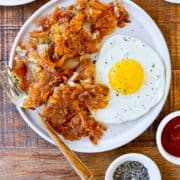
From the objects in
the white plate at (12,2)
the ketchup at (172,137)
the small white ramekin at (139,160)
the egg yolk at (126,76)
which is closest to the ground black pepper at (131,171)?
the small white ramekin at (139,160)

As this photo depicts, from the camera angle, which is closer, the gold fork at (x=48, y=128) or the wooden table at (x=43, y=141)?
the gold fork at (x=48, y=128)

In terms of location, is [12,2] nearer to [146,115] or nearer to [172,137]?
[146,115]

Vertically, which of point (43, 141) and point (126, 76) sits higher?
point (126, 76)

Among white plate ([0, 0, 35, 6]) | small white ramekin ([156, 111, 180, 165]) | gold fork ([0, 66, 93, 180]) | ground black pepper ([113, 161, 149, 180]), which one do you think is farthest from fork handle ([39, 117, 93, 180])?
white plate ([0, 0, 35, 6])

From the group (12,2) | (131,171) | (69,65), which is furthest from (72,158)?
(12,2)

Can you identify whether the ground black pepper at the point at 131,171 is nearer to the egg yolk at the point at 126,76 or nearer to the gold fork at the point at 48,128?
the gold fork at the point at 48,128

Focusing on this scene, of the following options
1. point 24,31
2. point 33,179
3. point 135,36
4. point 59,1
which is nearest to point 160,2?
point 135,36
